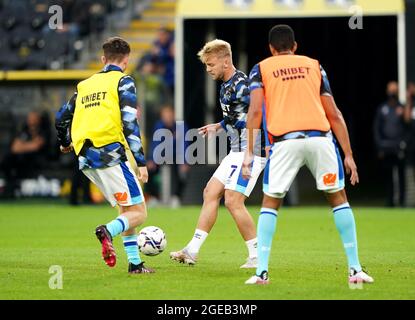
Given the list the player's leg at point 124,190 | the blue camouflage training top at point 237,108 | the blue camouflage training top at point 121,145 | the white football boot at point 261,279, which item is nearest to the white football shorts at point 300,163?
the white football boot at point 261,279

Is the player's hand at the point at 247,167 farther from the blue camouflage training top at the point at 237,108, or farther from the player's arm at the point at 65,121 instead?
the player's arm at the point at 65,121

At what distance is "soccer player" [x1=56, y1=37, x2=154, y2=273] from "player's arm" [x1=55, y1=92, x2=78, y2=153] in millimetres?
203

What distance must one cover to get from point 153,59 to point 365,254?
12967mm

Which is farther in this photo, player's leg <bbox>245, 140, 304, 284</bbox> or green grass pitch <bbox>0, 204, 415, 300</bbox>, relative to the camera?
player's leg <bbox>245, 140, 304, 284</bbox>

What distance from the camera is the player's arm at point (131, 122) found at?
10.3 metres

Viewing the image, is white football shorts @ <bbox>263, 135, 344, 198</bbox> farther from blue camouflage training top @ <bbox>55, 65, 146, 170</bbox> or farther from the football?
the football

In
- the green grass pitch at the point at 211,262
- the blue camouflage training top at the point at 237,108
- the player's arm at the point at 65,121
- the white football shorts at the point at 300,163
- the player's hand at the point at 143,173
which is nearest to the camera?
the green grass pitch at the point at 211,262

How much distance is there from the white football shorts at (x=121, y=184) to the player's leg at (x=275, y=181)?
154cm

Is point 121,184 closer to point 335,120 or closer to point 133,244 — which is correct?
point 133,244

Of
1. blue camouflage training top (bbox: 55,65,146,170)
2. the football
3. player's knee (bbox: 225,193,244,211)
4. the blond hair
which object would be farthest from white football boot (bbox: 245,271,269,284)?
the blond hair

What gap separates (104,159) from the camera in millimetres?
10445

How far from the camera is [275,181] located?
9.50 metres

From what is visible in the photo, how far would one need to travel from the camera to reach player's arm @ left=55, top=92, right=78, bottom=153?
35.6 feet

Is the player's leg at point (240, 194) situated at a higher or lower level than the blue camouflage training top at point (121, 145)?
lower
